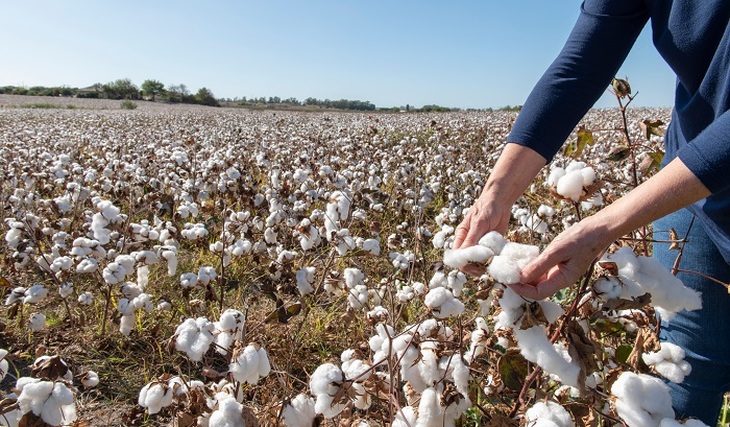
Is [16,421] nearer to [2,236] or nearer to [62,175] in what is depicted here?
[2,236]

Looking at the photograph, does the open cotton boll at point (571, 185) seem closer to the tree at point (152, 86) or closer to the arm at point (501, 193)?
the arm at point (501, 193)

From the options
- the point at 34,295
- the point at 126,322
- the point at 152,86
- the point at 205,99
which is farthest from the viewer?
the point at 152,86

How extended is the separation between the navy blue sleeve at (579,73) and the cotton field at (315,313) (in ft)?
0.57

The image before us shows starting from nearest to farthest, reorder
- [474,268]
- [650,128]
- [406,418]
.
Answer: [474,268]
[406,418]
[650,128]

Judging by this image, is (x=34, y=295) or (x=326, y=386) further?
(x=34, y=295)

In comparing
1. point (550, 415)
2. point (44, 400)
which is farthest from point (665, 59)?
point (44, 400)

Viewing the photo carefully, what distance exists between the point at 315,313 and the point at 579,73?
2.16m

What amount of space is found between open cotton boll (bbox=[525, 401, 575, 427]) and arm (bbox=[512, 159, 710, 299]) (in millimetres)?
295

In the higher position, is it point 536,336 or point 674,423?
point 536,336

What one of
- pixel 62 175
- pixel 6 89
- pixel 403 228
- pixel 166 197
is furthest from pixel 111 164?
pixel 6 89

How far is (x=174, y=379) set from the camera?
4.75ft

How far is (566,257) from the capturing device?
0.88 metres

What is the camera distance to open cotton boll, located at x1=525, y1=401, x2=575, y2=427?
1.01 meters

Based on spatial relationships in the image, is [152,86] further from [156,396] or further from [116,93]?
[156,396]
